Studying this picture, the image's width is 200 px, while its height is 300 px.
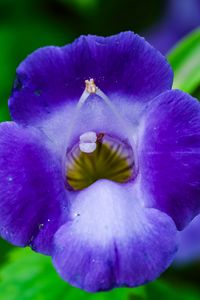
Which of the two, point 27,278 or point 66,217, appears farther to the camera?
point 27,278

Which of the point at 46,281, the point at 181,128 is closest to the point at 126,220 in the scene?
the point at 181,128

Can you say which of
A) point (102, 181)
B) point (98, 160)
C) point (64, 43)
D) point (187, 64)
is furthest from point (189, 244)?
point (102, 181)

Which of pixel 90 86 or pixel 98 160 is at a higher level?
pixel 90 86

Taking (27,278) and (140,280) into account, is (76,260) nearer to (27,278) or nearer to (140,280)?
(140,280)

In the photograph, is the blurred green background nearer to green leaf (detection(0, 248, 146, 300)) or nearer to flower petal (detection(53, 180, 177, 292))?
green leaf (detection(0, 248, 146, 300))

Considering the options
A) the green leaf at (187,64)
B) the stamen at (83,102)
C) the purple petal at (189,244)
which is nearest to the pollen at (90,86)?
the stamen at (83,102)

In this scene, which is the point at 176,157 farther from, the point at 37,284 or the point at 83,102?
the point at 37,284

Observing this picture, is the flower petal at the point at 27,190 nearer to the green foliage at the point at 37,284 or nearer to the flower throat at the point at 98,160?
the flower throat at the point at 98,160
